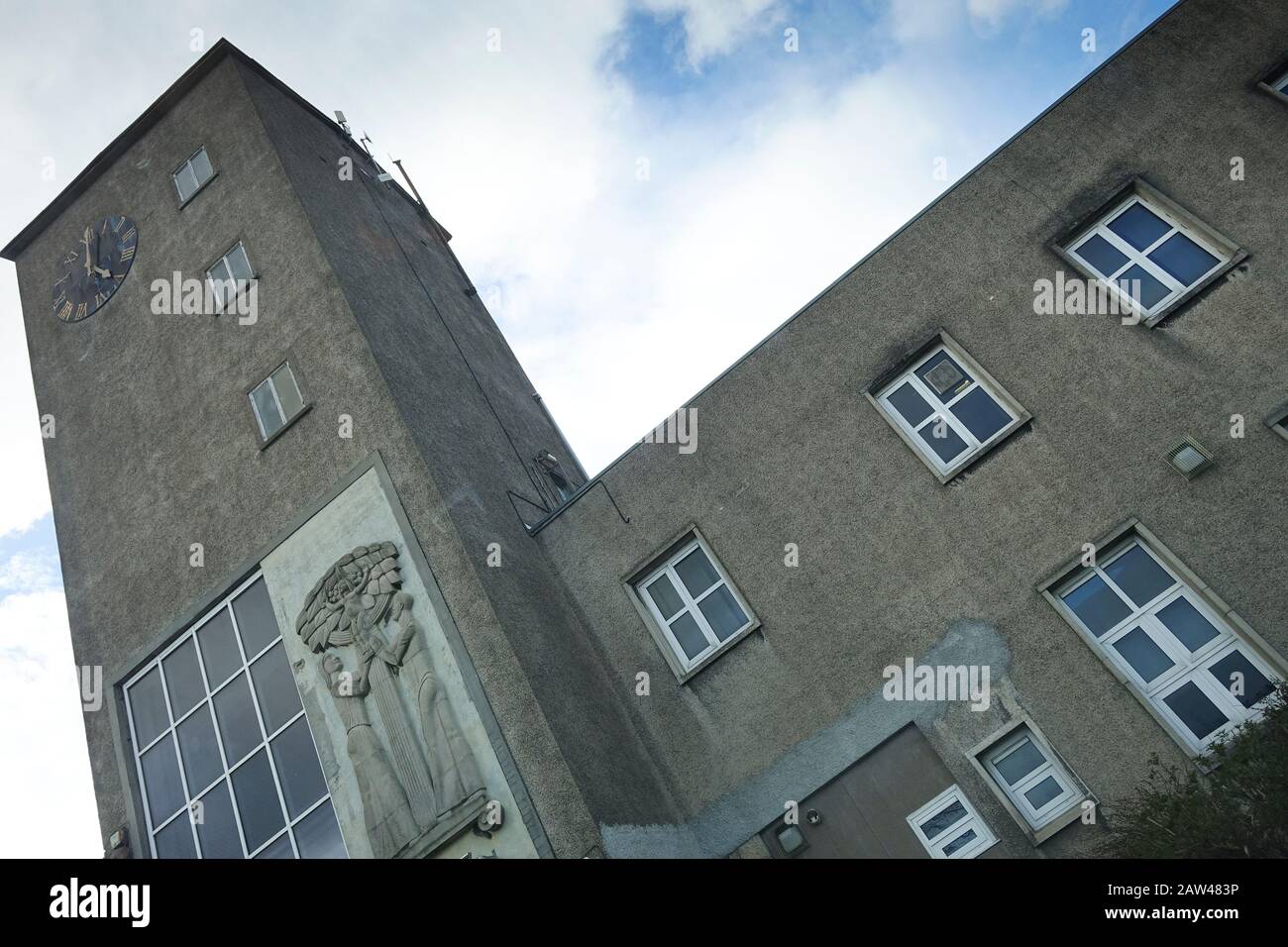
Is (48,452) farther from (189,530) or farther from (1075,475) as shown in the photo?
→ (1075,475)

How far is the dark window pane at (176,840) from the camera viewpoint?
1262cm

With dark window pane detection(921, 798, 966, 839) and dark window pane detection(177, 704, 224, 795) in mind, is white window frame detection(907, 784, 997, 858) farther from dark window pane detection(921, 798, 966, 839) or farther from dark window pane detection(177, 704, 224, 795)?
dark window pane detection(177, 704, 224, 795)

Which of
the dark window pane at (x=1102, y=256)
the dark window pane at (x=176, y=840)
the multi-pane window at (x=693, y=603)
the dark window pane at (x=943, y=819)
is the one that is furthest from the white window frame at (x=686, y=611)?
the dark window pane at (x=176, y=840)

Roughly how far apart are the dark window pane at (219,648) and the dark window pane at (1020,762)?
9.25m

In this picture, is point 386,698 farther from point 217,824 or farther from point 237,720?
point 217,824

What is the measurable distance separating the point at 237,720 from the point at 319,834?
6.99ft

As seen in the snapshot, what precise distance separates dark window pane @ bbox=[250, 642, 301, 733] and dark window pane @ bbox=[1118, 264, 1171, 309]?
1094 centimetres

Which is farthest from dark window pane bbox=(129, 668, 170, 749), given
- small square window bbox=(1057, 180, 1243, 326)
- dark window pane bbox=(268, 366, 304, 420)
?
small square window bbox=(1057, 180, 1243, 326)

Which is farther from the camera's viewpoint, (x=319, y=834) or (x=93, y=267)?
(x=93, y=267)

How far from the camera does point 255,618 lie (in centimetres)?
1320

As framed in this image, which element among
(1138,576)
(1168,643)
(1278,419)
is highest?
(1278,419)

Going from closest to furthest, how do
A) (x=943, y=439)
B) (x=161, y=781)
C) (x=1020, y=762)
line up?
(x=1020, y=762)
(x=943, y=439)
(x=161, y=781)

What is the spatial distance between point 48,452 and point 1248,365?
56.3ft

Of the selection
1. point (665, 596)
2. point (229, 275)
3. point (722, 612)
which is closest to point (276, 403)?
point (229, 275)
